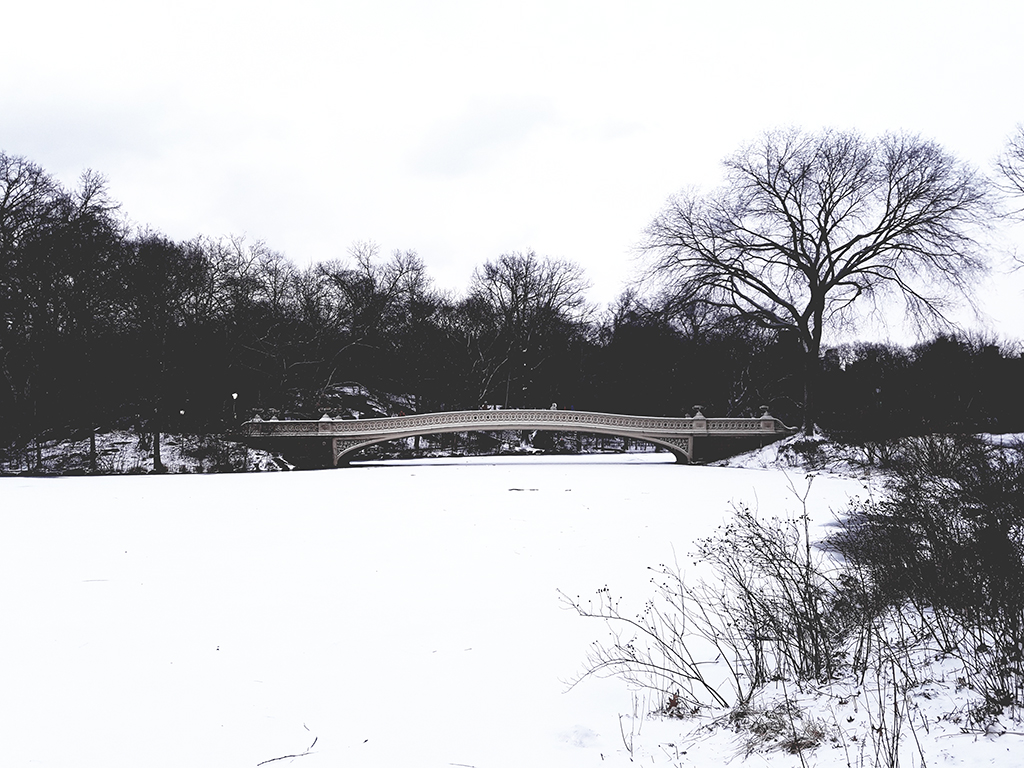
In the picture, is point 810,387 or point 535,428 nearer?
point 810,387

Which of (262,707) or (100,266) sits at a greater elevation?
(100,266)

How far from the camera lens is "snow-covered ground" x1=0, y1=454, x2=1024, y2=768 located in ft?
12.2

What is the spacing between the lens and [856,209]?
1040 inches

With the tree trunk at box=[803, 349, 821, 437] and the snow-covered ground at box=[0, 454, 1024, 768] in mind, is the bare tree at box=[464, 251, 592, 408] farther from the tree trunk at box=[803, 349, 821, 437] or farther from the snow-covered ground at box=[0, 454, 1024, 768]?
the snow-covered ground at box=[0, 454, 1024, 768]

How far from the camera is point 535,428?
31953 mm

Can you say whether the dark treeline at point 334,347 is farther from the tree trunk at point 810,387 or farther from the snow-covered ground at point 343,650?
the snow-covered ground at point 343,650

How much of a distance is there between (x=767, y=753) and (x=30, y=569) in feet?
26.6

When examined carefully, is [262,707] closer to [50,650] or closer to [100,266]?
[50,650]

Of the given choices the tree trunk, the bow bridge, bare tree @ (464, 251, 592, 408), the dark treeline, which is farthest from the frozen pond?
bare tree @ (464, 251, 592, 408)

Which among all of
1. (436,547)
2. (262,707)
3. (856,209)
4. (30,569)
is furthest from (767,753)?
(856,209)

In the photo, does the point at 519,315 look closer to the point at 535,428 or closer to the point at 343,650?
the point at 535,428

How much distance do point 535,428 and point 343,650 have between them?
1047 inches

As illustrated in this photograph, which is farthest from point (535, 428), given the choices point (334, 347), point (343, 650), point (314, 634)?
point (343, 650)

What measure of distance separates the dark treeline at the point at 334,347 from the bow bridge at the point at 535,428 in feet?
11.8
